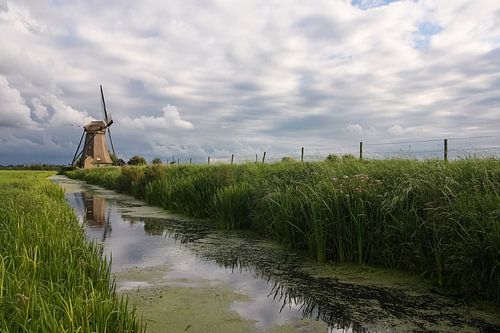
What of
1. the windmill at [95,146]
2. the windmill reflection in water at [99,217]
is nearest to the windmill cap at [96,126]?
the windmill at [95,146]

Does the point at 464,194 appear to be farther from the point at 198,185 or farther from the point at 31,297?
the point at 198,185


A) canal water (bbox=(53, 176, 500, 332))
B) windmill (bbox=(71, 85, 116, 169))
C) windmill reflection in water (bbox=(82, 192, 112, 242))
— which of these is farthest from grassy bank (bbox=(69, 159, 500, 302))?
windmill (bbox=(71, 85, 116, 169))

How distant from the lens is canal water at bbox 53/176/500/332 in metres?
3.21

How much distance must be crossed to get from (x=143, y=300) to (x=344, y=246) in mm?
2574

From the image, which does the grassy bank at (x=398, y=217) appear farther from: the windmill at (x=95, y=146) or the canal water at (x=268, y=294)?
the windmill at (x=95, y=146)

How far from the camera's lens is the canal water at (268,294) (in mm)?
3213

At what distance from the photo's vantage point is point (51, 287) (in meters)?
2.62

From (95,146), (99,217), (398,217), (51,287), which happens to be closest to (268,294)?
(398,217)

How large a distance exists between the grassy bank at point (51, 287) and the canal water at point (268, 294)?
0.58 m

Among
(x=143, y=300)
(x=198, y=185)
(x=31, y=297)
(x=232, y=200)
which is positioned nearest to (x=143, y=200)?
(x=198, y=185)

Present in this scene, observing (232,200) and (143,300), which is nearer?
(143,300)

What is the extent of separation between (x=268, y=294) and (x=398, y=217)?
1.84 meters

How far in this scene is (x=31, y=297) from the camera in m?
2.50

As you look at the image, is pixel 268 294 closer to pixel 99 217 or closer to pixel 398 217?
pixel 398 217
